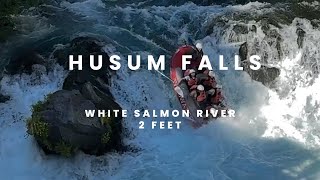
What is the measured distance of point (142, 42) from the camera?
14.8 meters

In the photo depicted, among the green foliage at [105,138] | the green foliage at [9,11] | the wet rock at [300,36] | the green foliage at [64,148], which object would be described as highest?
the green foliage at [9,11]

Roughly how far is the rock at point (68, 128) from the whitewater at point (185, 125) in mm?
277

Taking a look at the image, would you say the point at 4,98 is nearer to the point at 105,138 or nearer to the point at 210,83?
the point at 105,138

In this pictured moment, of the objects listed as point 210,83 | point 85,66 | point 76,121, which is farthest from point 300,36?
point 76,121

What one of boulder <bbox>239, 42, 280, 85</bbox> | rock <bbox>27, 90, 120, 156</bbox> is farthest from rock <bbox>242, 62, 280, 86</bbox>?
rock <bbox>27, 90, 120, 156</bbox>

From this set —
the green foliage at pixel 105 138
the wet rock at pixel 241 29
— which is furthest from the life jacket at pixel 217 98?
the green foliage at pixel 105 138

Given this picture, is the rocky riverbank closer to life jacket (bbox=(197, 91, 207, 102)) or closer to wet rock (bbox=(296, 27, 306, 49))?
life jacket (bbox=(197, 91, 207, 102))

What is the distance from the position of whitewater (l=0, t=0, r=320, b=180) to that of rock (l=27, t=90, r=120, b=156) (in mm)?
277

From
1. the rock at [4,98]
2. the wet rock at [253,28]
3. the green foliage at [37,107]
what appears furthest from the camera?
the wet rock at [253,28]

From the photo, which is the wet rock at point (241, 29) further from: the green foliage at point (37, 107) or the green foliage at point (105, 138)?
the green foliage at point (37, 107)

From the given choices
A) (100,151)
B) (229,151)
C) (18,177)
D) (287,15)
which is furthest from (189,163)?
(287,15)

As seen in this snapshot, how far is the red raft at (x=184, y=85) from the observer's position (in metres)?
12.5

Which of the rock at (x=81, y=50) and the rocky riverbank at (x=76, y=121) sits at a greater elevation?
the rock at (x=81, y=50)

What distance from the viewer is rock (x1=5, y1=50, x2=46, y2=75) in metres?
13.8
